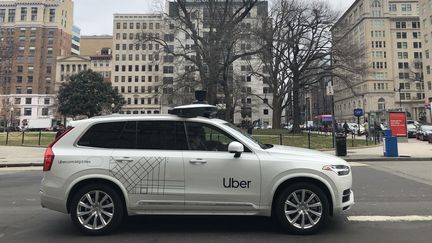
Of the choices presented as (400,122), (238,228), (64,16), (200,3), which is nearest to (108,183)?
(238,228)

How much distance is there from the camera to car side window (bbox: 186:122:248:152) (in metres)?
5.59

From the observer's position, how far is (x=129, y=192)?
5.46 m

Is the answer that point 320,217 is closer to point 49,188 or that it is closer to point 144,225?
point 144,225

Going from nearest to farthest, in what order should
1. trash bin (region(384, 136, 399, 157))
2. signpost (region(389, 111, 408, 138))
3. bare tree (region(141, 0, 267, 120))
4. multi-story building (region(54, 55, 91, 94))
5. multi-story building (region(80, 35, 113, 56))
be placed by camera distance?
trash bin (region(384, 136, 399, 157)) < signpost (region(389, 111, 408, 138)) < bare tree (region(141, 0, 267, 120)) < multi-story building (region(54, 55, 91, 94)) < multi-story building (region(80, 35, 113, 56))

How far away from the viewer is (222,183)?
17.7 ft

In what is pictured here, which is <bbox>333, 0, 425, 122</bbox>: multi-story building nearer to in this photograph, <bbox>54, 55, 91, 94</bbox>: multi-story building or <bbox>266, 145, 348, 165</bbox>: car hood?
<bbox>54, 55, 91, 94</bbox>: multi-story building

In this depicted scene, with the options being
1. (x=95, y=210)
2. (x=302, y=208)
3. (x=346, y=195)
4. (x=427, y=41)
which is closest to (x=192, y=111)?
(x=95, y=210)

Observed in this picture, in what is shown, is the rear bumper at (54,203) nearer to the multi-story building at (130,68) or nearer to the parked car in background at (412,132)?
the parked car in background at (412,132)

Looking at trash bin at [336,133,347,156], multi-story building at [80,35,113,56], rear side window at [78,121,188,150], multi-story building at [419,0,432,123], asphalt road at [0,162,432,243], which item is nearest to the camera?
asphalt road at [0,162,432,243]

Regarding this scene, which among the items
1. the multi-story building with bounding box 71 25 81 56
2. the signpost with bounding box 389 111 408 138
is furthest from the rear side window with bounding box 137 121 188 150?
the multi-story building with bounding box 71 25 81 56

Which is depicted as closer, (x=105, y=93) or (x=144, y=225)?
(x=144, y=225)

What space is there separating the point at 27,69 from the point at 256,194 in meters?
119

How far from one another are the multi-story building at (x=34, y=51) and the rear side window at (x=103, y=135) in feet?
357

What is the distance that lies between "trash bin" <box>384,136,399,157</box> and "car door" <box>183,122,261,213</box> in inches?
561
